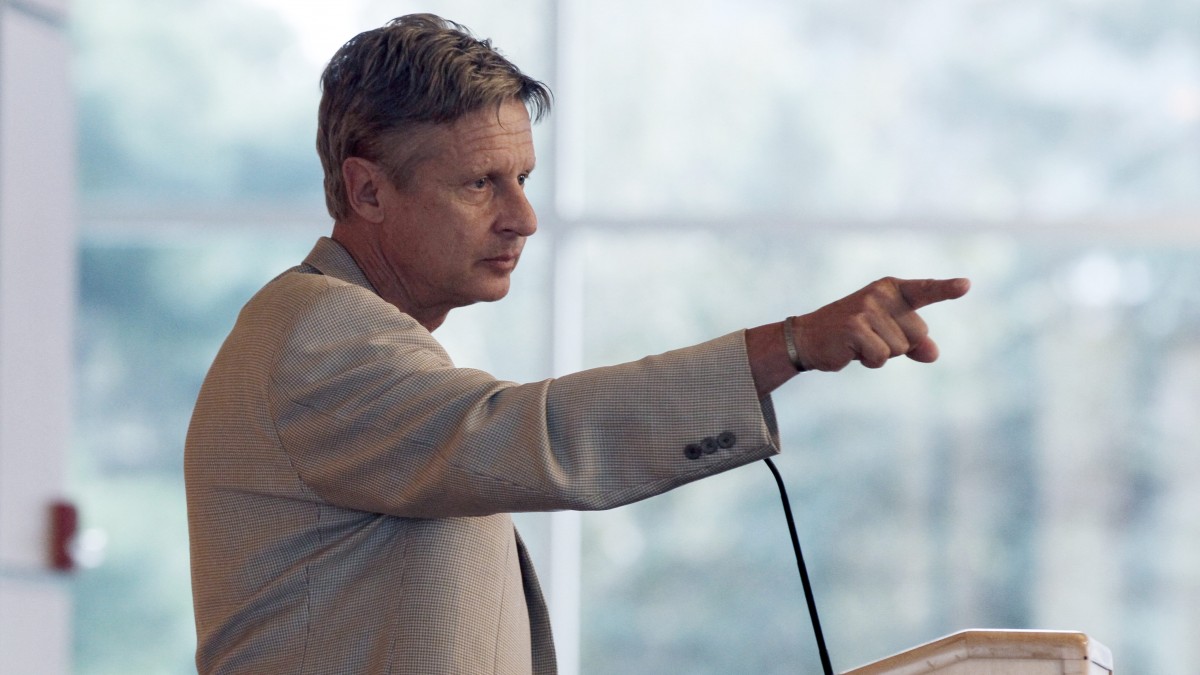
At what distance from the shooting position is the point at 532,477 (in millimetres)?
1238

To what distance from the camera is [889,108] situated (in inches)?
175

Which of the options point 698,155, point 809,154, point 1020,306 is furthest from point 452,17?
point 1020,306

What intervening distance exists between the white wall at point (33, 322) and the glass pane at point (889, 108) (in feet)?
5.15

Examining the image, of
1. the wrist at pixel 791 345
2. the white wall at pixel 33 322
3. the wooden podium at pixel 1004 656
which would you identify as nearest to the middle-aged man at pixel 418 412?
the wrist at pixel 791 345

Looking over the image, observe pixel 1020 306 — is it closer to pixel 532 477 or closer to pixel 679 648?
pixel 679 648

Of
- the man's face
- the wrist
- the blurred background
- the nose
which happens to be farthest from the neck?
the blurred background

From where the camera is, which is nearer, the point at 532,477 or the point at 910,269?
the point at 532,477

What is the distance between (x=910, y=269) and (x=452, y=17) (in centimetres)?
153

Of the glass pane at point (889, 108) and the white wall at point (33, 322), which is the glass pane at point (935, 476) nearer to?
the glass pane at point (889, 108)

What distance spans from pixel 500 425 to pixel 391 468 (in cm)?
12

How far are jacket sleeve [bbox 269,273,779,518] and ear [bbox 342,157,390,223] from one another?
27cm

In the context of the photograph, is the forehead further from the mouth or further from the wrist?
the wrist

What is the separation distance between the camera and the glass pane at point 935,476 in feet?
14.1

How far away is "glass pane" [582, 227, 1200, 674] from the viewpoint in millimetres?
4305
